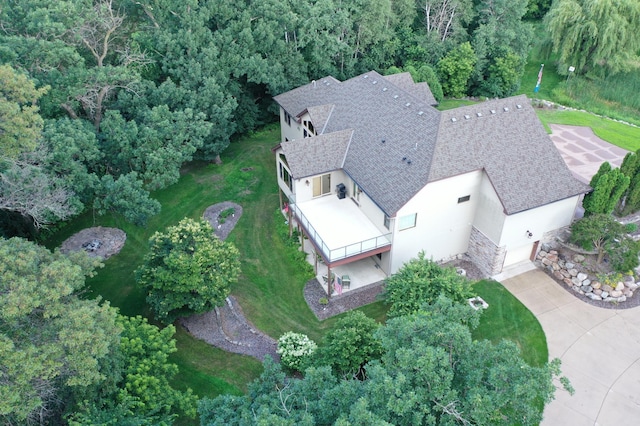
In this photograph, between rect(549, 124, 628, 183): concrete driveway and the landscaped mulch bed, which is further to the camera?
rect(549, 124, 628, 183): concrete driveway

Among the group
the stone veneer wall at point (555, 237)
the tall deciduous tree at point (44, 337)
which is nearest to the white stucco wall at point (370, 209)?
the stone veneer wall at point (555, 237)

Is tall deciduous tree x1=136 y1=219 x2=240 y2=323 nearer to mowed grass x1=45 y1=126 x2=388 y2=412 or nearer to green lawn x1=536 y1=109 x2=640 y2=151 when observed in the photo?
mowed grass x1=45 y1=126 x2=388 y2=412

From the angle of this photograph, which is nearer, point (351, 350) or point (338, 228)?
point (351, 350)

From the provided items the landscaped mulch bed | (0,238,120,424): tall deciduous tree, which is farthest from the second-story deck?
(0,238,120,424): tall deciduous tree

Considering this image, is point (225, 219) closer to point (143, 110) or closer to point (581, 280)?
point (143, 110)

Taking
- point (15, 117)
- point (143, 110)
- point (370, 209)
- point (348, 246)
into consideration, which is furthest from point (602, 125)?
point (15, 117)

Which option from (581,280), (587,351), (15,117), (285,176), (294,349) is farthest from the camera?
(285,176)
